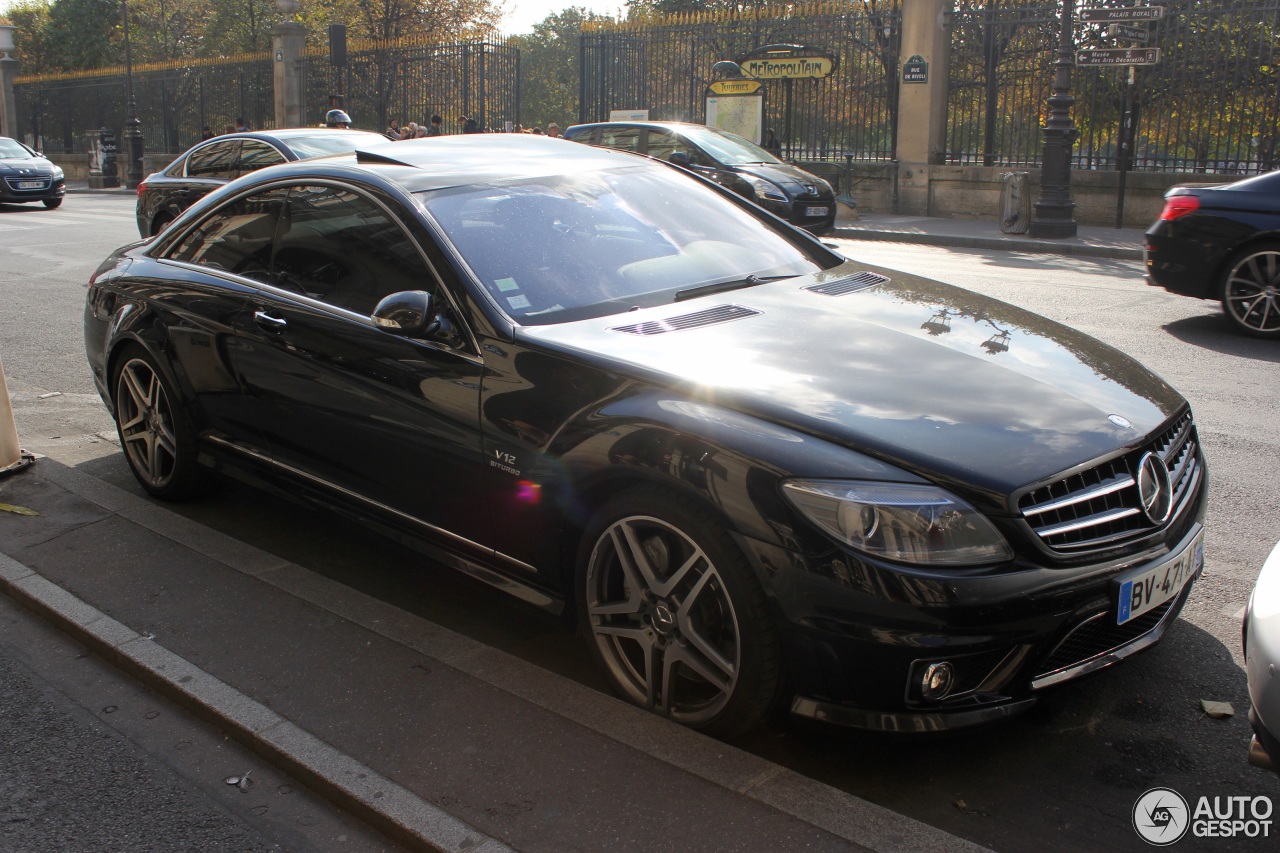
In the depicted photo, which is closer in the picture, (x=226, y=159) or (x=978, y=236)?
(x=226, y=159)

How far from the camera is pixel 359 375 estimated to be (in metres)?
3.98

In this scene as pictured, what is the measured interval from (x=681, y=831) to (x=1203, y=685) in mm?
1709

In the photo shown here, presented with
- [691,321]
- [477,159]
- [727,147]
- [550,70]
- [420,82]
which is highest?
[550,70]

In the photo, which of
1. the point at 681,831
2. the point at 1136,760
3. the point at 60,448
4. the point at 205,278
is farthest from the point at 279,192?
the point at 1136,760

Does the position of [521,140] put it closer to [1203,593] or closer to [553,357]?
[553,357]

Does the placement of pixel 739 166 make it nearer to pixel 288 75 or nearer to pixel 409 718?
pixel 409 718

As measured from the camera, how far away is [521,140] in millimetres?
5051

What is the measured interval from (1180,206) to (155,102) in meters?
33.1

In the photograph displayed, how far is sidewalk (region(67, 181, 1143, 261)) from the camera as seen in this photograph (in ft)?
50.4

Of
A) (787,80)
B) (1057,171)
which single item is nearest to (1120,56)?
(1057,171)

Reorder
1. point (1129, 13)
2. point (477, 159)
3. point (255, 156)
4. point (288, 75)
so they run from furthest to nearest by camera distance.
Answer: point (288, 75) → point (1129, 13) → point (255, 156) → point (477, 159)

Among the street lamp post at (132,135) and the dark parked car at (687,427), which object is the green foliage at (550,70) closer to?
the street lamp post at (132,135)

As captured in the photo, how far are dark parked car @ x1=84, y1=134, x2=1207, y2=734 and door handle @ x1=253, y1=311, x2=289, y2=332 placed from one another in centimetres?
1

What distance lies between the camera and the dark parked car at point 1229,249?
8.57m
